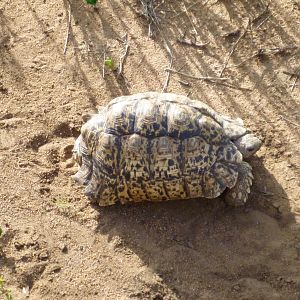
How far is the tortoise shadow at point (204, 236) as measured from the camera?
471 centimetres

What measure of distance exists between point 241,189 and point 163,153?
80cm

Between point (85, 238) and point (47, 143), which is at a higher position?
point (47, 143)

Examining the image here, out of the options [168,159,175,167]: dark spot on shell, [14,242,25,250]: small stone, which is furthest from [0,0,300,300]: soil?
[168,159,175,167]: dark spot on shell

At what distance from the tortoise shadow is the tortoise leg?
4.6 inches

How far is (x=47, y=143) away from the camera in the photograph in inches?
225

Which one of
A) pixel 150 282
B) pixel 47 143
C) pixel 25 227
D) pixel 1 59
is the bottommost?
pixel 150 282

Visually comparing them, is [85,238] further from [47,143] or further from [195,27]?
[195,27]

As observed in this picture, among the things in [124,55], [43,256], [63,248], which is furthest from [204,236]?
[124,55]

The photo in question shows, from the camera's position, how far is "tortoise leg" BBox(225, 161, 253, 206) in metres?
4.96

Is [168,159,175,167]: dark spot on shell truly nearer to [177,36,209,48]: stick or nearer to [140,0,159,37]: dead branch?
[177,36,209,48]: stick

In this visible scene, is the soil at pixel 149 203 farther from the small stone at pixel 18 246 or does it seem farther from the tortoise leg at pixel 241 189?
the tortoise leg at pixel 241 189

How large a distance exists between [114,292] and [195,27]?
10.9 feet

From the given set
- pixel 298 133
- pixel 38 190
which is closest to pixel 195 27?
pixel 298 133

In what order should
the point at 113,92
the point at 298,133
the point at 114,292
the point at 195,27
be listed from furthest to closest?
the point at 195,27 → the point at 113,92 → the point at 298,133 → the point at 114,292
